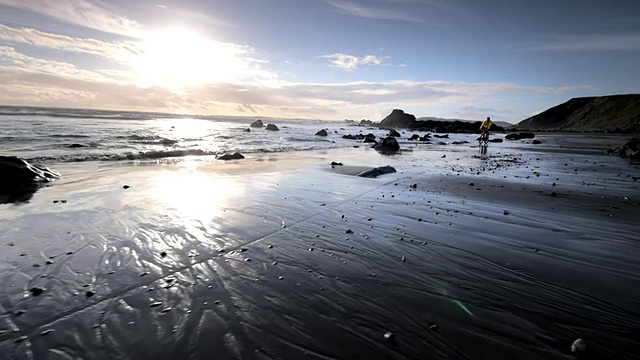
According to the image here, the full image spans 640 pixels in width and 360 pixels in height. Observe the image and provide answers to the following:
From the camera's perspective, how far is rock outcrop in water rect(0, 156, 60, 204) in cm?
945

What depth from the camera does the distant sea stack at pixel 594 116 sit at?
7482cm

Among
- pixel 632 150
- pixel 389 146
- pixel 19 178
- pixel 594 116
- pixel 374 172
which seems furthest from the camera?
pixel 594 116

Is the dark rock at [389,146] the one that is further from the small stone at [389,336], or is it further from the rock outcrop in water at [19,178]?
the small stone at [389,336]

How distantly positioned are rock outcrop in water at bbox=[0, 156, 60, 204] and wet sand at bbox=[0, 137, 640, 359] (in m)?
0.98

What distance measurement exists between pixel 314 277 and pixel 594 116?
11703 cm

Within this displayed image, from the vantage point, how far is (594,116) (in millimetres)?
90250

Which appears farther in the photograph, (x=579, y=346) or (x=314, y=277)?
(x=314, y=277)

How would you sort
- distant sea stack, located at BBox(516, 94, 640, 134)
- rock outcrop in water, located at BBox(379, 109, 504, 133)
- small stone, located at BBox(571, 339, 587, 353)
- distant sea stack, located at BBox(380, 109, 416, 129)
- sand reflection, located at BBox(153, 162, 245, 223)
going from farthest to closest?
distant sea stack, located at BBox(380, 109, 416, 129) → rock outcrop in water, located at BBox(379, 109, 504, 133) → distant sea stack, located at BBox(516, 94, 640, 134) → sand reflection, located at BBox(153, 162, 245, 223) → small stone, located at BBox(571, 339, 587, 353)

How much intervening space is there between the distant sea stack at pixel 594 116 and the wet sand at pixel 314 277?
81.4m

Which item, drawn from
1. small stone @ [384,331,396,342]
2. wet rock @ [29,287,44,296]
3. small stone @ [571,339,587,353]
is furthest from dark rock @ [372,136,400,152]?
wet rock @ [29,287,44,296]

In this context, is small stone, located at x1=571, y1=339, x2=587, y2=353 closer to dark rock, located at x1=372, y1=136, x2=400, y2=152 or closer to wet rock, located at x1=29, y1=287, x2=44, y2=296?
wet rock, located at x1=29, y1=287, x2=44, y2=296

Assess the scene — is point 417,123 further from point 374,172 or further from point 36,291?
point 36,291

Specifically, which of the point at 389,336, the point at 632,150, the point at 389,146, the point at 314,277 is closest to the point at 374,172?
the point at 314,277

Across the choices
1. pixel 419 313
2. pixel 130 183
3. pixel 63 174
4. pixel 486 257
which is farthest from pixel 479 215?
pixel 63 174
